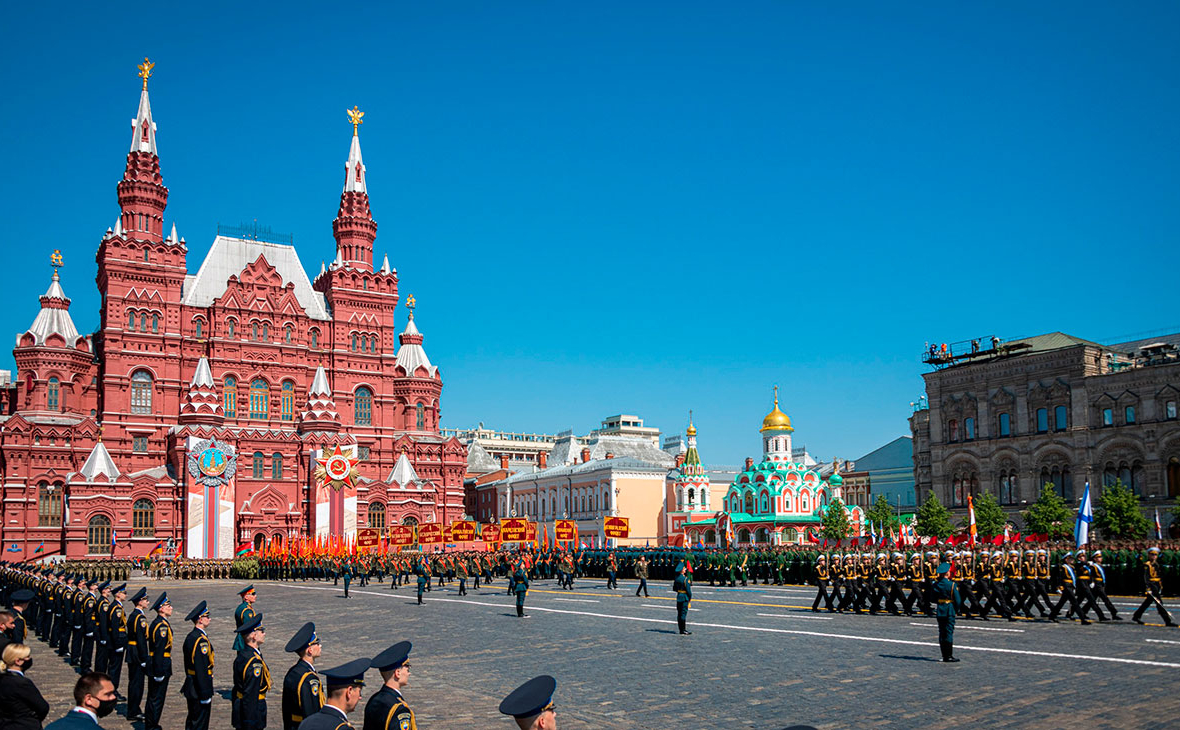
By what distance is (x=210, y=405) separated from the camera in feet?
187

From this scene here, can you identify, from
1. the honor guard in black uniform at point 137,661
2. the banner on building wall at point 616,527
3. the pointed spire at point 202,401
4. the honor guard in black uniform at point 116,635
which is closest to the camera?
the honor guard in black uniform at point 137,661

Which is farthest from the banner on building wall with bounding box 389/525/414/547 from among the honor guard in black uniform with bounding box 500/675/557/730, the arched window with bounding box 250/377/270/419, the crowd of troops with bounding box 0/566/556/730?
the honor guard in black uniform with bounding box 500/675/557/730

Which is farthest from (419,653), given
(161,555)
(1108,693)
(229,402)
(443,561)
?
(229,402)

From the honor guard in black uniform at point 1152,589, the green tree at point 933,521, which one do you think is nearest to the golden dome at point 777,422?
the green tree at point 933,521

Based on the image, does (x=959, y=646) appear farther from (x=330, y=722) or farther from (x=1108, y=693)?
(x=330, y=722)

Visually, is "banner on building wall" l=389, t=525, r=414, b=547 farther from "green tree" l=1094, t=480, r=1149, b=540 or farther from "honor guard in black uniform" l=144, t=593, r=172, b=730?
"honor guard in black uniform" l=144, t=593, r=172, b=730

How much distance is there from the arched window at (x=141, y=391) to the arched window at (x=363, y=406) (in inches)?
507

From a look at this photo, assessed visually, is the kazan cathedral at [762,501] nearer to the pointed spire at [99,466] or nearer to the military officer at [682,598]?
the pointed spire at [99,466]

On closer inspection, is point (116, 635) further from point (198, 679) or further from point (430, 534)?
point (430, 534)

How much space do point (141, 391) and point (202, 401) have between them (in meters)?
4.06

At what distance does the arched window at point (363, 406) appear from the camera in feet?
214

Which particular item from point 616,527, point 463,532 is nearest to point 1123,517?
point 616,527

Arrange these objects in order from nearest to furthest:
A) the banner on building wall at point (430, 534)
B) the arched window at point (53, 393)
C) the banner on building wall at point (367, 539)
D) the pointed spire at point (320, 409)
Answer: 1. the banner on building wall at point (430, 534)
2. the banner on building wall at point (367, 539)
3. the arched window at point (53, 393)
4. the pointed spire at point (320, 409)

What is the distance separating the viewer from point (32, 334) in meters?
56.1
